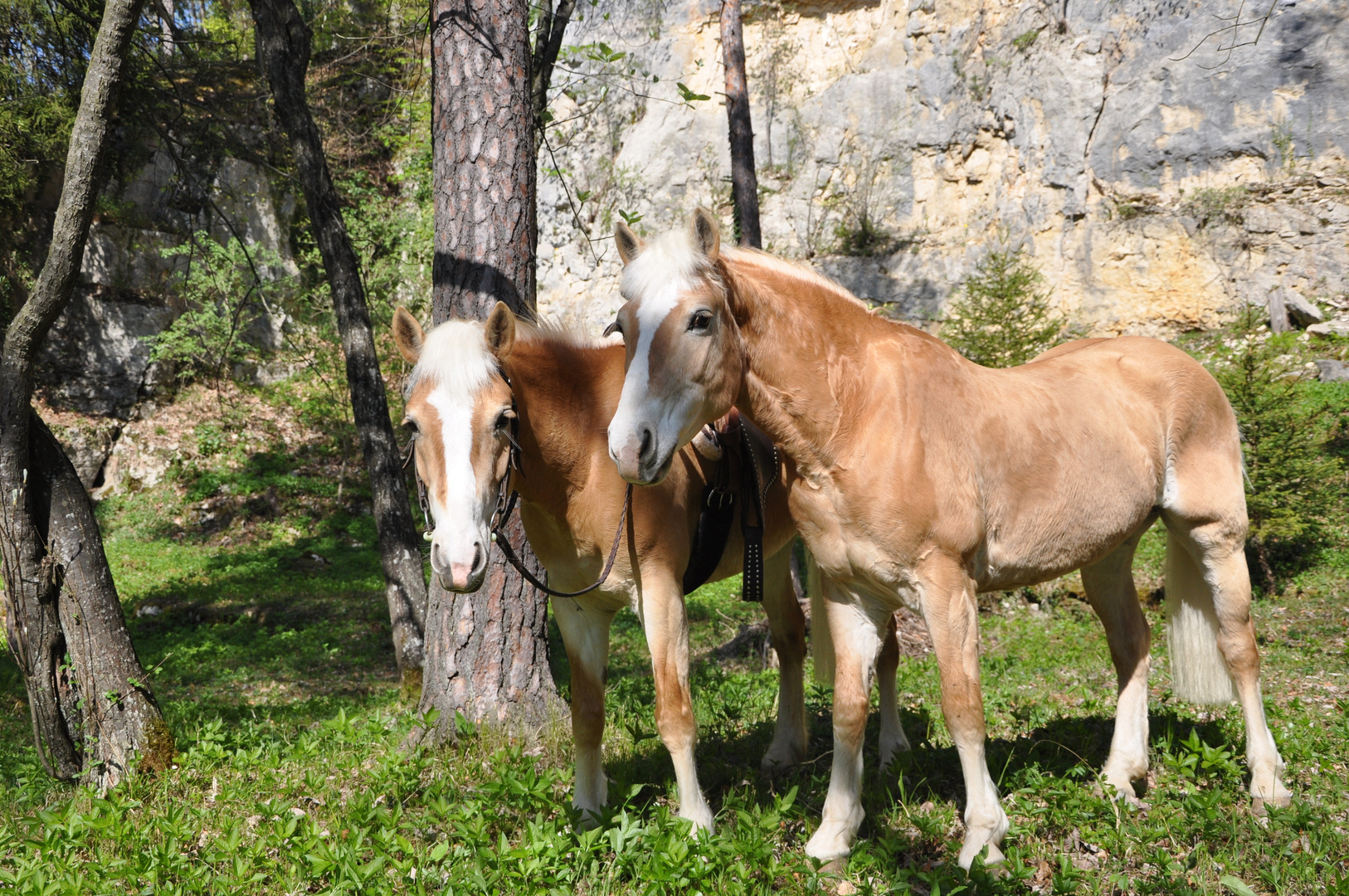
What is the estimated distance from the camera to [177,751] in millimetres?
4379

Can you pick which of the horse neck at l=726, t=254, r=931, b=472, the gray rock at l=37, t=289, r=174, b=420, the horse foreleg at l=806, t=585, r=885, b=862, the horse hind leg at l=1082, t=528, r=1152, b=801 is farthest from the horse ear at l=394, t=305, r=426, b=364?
the gray rock at l=37, t=289, r=174, b=420

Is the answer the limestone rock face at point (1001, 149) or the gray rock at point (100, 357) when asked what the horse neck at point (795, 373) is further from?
the gray rock at point (100, 357)

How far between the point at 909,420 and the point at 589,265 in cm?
2016

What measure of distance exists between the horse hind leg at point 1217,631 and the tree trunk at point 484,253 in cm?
348

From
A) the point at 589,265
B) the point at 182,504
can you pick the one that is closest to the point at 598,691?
the point at 182,504

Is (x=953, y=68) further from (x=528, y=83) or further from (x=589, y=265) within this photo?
(x=528, y=83)

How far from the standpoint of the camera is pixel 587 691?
361 cm

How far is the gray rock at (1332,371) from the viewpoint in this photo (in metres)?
13.2

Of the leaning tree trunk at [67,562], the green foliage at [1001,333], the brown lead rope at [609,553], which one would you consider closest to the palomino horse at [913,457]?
the brown lead rope at [609,553]

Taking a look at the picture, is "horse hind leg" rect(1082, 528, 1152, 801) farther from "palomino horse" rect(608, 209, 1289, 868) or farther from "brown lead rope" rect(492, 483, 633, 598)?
"brown lead rope" rect(492, 483, 633, 598)

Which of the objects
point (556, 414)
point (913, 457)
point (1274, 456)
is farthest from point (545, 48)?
point (1274, 456)

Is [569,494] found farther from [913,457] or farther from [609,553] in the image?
[913,457]

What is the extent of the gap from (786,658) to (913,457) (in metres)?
1.98

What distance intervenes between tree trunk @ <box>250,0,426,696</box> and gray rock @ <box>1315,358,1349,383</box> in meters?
14.7
